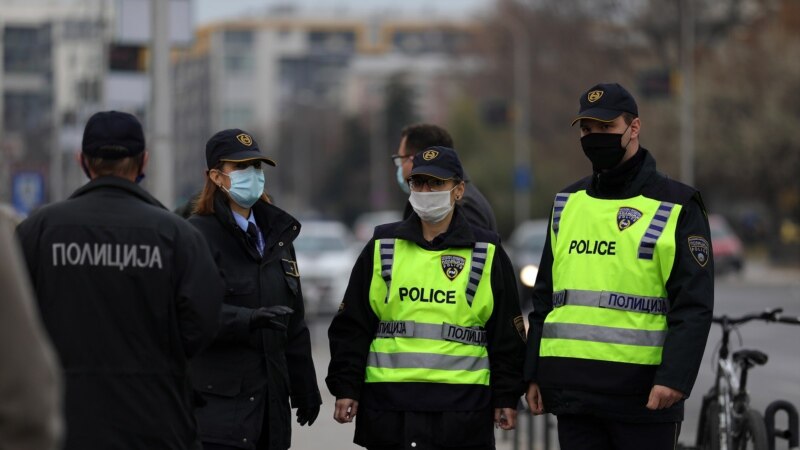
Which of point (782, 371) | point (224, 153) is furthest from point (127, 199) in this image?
point (782, 371)

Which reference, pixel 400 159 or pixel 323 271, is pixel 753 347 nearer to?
pixel 323 271

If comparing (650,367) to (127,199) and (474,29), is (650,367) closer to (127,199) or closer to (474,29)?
(127,199)

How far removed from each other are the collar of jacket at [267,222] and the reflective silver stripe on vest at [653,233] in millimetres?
1363

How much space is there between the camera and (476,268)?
6469 mm

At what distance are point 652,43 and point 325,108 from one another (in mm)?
77666

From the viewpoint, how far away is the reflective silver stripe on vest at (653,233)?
6.20 metres

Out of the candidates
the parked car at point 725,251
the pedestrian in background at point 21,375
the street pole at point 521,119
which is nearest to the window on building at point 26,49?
the street pole at point 521,119

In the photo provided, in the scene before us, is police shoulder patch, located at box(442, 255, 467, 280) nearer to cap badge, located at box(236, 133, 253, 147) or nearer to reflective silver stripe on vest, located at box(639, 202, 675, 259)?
reflective silver stripe on vest, located at box(639, 202, 675, 259)

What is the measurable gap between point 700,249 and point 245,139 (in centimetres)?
185

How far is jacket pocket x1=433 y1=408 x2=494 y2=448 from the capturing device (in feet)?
20.9

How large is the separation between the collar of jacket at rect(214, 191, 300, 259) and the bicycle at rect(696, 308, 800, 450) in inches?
101

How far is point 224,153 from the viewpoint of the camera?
263 inches

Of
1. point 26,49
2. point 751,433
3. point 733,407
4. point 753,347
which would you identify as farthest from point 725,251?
point 26,49

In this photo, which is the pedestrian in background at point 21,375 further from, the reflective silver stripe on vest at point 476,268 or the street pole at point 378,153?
the street pole at point 378,153
